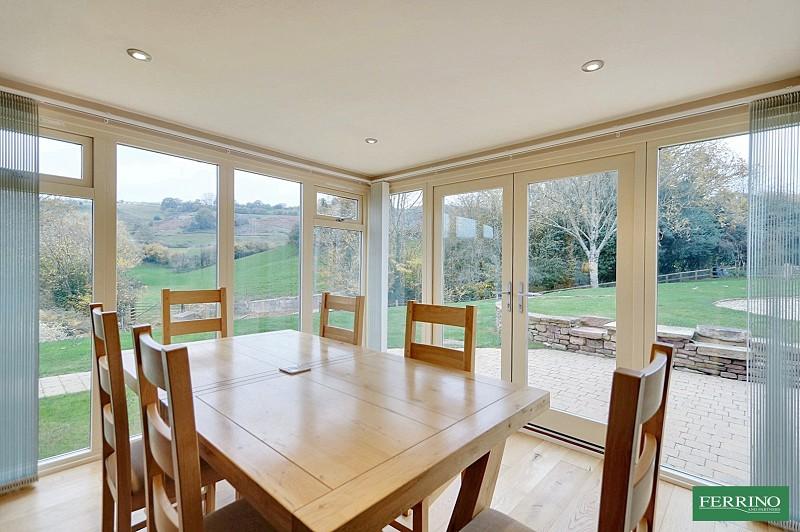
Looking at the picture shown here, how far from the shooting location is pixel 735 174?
2.24 metres

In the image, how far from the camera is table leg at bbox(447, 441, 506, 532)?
4.24 feet

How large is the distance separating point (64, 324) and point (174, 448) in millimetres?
2324

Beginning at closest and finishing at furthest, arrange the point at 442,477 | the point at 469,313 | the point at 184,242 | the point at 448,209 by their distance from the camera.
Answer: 1. the point at 442,477
2. the point at 469,313
3. the point at 184,242
4. the point at 448,209

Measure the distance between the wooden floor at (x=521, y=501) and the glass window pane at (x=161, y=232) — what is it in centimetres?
97

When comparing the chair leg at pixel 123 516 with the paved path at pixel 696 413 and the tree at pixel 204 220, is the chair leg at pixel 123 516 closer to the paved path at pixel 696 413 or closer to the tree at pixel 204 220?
the paved path at pixel 696 413

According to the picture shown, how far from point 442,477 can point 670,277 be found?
92.7 inches

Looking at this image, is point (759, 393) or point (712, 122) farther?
point (712, 122)

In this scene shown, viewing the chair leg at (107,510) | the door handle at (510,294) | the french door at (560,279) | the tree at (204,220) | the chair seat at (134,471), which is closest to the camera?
the chair seat at (134,471)

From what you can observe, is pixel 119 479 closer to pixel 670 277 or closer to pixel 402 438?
pixel 402 438

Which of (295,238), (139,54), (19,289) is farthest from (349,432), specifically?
(295,238)

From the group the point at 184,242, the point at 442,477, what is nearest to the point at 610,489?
the point at 442,477

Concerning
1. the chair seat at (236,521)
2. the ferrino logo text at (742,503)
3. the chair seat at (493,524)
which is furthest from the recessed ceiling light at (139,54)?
the ferrino logo text at (742,503)

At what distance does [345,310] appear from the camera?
7.49 feet

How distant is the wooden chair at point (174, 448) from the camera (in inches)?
31.6
